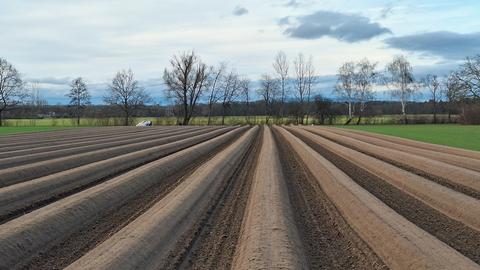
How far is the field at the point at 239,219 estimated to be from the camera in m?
6.58

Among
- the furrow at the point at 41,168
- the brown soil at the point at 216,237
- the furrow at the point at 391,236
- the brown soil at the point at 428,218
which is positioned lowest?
the brown soil at the point at 428,218

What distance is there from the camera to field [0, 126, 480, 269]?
6.58 m

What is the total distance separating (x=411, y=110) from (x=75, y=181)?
84889 millimetres

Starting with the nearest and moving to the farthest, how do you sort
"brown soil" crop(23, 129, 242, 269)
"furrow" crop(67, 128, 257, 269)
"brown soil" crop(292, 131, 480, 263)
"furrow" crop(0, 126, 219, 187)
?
1. "furrow" crop(67, 128, 257, 269)
2. "brown soil" crop(23, 129, 242, 269)
3. "brown soil" crop(292, 131, 480, 263)
4. "furrow" crop(0, 126, 219, 187)

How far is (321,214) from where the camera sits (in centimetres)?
959

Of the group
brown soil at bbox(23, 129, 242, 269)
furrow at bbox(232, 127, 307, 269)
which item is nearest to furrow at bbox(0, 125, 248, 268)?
brown soil at bbox(23, 129, 242, 269)

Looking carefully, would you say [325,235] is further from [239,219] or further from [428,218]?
[428,218]

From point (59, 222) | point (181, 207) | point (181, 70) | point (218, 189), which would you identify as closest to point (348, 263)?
point (181, 207)

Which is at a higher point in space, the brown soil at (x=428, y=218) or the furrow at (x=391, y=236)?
the furrow at (x=391, y=236)

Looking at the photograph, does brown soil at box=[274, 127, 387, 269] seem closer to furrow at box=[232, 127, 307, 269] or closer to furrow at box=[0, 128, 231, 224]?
furrow at box=[232, 127, 307, 269]

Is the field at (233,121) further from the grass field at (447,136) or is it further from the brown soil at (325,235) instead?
the brown soil at (325,235)

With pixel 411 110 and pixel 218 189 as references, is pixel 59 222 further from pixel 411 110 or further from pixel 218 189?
pixel 411 110

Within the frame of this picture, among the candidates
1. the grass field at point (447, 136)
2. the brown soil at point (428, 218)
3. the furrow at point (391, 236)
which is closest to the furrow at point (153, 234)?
the furrow at point (391, 236)

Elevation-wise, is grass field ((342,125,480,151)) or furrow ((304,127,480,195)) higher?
furrow ((304,127,480,195))
